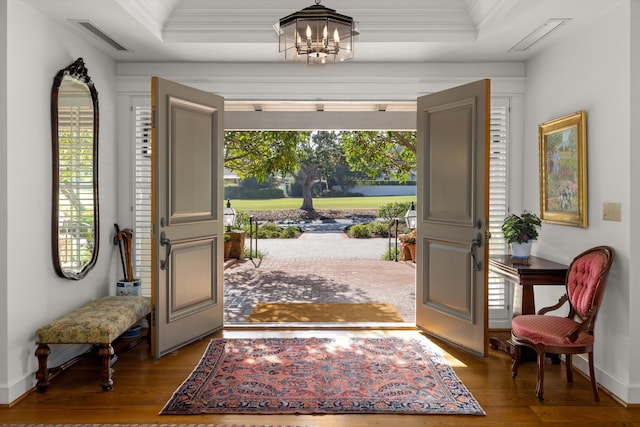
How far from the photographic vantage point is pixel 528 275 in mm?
3768

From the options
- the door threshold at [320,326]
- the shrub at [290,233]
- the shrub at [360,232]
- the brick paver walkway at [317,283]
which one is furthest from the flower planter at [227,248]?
the door threshold at [320,326]

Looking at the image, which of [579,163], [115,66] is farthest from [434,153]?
[115,66]

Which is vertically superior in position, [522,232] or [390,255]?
[522,232]

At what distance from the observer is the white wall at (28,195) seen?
3.18 meters

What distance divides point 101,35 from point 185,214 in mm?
1636

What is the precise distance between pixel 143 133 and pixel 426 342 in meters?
3.40

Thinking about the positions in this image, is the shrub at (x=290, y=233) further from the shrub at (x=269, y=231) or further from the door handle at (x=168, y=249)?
the door handle at (x=168, y=249)

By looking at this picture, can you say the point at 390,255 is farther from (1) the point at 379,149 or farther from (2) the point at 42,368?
(2) the point at 42,368

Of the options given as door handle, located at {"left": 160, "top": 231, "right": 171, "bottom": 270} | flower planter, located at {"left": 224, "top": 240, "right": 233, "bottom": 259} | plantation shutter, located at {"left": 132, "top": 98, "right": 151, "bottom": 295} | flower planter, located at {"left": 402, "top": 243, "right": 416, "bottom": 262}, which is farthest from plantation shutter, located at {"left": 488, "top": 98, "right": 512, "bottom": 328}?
flower planter, located at {"left": 224, "top": 240, "right": 233, "bottom": 259}

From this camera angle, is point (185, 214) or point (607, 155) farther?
point (185, 214)

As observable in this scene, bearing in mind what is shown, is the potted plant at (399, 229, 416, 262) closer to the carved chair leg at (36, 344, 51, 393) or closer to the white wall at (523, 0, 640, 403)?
the white wall at (523, 0, 640, 403)

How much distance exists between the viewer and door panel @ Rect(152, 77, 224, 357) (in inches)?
158

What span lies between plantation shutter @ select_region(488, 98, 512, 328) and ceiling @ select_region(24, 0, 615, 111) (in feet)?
2.13

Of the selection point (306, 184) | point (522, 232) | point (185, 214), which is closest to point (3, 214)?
point (185, 214)
